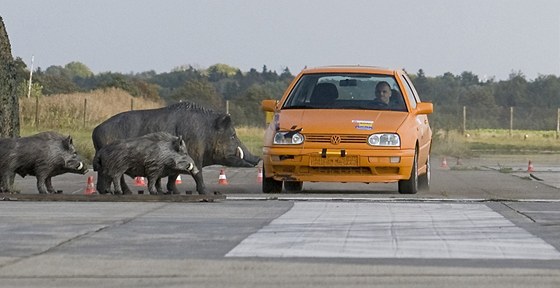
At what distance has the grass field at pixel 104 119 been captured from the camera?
47281 millimetres

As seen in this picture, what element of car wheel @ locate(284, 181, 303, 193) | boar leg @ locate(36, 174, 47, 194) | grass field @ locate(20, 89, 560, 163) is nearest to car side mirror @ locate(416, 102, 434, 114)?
car wheel @ locate(284, 181, 303, 193)

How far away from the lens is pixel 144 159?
17.6 m

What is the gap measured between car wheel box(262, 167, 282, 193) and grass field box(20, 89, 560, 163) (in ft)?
64.8

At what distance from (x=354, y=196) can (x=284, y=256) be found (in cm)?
834

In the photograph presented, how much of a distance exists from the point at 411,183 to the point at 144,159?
3.83 m

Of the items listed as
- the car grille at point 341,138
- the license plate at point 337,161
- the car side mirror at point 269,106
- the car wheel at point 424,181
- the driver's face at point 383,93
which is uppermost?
the driver's face at point 383,93

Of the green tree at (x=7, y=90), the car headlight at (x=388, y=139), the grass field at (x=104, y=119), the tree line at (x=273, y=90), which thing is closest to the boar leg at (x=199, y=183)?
the car headlight at (x=388, y=139)

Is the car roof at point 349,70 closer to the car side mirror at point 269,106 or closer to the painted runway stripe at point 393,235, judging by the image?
the car side mirror at point 269,106

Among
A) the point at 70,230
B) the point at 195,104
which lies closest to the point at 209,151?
the point at 195,104

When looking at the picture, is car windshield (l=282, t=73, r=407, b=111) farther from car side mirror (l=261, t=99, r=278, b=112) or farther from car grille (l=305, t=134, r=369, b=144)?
car grille (l=305, t=134, r=369, b=144)

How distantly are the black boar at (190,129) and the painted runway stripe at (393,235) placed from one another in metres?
3.45

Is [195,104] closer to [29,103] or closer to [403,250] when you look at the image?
[403,250]

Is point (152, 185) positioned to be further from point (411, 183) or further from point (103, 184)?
point (411, 183)

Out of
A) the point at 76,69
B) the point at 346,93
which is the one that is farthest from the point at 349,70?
the point at 76,69
